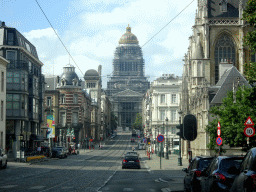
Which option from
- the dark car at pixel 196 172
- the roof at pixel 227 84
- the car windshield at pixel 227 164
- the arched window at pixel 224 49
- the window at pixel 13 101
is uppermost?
→ the arched window at pixel 224 49

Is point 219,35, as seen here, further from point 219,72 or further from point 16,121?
point 16,121

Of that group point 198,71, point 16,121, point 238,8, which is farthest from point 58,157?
point 238,8

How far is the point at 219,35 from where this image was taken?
70.6m

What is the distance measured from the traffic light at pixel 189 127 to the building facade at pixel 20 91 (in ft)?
137

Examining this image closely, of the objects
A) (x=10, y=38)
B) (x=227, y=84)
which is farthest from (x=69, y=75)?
(x=227, y=84)

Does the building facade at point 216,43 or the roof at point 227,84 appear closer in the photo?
the roof at point 227,84

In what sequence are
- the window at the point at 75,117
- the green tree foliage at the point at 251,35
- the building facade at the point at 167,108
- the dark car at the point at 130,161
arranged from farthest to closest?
the window at the point at 75,117
the building facade at the point at 167,108
the dark car at the point at 130,161
the green tree foliage at the point at 251,35

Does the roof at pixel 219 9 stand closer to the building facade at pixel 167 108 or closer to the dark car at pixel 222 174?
the building facade at pixel 167 108

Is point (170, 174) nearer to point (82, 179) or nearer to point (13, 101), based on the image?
point (82, 179)

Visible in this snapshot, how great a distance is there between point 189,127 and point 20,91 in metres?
47.0

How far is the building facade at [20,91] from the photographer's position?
63562 millimetres

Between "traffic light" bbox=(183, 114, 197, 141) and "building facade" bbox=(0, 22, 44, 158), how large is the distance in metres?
41.8

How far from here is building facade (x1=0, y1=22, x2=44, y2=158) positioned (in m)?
63.6

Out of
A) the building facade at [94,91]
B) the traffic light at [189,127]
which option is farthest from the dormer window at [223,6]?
the building facade at [94,91]
